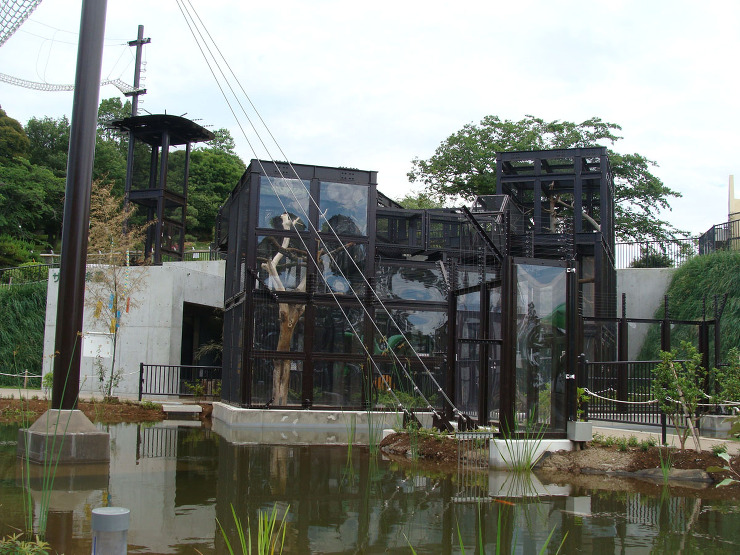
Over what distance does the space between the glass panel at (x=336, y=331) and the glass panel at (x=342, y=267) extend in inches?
18.1

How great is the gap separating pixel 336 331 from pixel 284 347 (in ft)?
3.90

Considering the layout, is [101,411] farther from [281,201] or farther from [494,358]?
[494,358]

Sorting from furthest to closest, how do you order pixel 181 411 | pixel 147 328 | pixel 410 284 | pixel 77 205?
pixel 147 328 < pixel 181 411 < pixel 410 284 < pixel 77 205

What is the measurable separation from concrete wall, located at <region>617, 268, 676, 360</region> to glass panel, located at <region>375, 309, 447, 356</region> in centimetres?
971

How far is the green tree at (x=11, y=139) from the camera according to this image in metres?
44.0

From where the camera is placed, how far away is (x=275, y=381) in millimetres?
15523

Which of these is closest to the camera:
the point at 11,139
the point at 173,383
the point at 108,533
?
the point at 108,533

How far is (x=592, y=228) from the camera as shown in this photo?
24094 millimetres

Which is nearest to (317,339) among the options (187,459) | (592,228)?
(187,459)

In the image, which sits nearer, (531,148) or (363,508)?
(363,508)

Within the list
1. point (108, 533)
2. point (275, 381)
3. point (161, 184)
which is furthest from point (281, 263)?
point (161, 184)

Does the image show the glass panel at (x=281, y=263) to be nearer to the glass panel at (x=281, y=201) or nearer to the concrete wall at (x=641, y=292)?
the glass panel at (x=281, y=201)

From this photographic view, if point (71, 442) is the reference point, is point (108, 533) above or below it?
above

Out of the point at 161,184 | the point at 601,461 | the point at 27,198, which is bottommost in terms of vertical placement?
the point at 601,461
